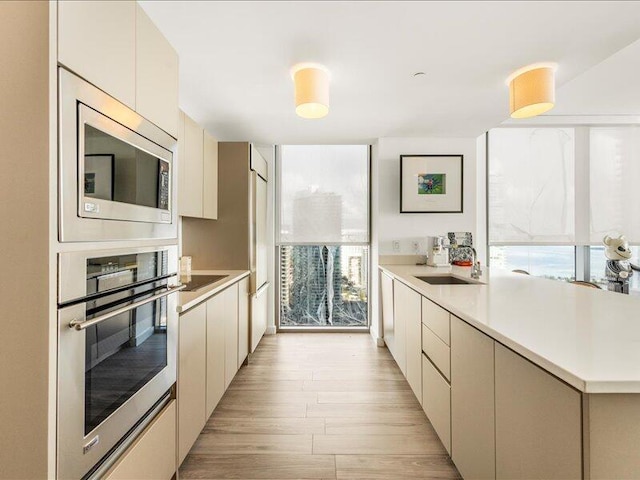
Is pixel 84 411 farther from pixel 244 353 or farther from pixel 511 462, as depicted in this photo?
pixel 244 353

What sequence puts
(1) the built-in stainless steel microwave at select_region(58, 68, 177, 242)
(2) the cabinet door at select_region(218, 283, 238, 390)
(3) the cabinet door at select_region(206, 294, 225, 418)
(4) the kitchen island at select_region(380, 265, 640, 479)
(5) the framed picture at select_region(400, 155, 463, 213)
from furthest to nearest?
(5) the framed picture at select_region(400, 155, 463, 213) → (2) the cabinet door at select_region(218, 283, 238, 390) → (3) the cabinet door at select_region(206, 294, 225, 418) → (1) the built-in stainless steel microwave at select_region(58, 68, 177, 242) → (4) the kitchen island at select_region(380, 265, 640, 479)

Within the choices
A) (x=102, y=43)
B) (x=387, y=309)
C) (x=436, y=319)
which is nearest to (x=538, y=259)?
(x=387, y=309)

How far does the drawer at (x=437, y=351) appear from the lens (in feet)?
5.29

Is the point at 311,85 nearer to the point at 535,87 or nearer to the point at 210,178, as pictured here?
the point at 210,178

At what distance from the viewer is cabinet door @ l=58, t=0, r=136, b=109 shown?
858 mm

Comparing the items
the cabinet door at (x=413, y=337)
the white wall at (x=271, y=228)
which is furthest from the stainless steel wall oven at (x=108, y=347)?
the white wall at (x=271, y=228)

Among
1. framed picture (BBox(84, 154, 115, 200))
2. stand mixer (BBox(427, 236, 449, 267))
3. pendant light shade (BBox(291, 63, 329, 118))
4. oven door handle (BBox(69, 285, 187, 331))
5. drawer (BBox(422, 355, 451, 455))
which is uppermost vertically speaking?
pendant light shade (BBox(291, 63, 329, 118))

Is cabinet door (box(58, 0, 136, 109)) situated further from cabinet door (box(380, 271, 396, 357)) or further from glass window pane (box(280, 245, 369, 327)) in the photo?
glass window pane (box(280, 245, 369, 327))

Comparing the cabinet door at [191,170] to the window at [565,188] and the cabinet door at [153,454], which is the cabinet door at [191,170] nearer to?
the cabinet door at [153,454]

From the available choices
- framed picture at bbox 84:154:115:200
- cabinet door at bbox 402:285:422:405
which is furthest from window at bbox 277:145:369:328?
framed picture at bbox 84:154:115:200

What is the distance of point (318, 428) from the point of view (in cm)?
202

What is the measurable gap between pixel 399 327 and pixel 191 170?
205 centimetres

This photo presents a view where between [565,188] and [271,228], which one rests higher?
[565,188]

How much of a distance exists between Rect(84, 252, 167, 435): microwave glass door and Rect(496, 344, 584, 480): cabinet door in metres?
1.32
